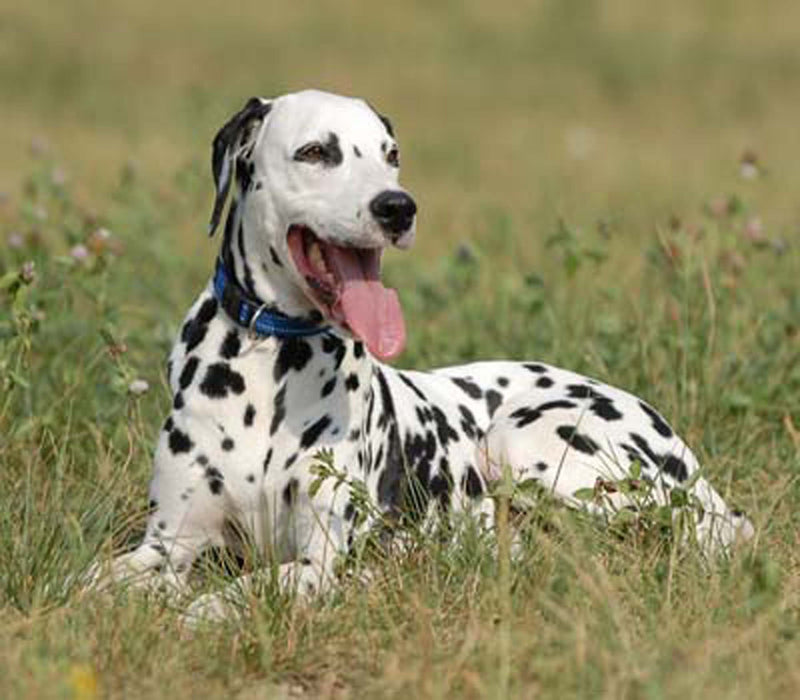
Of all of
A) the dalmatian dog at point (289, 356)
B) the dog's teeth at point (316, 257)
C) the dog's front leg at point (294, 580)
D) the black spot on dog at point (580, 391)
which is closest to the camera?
the dog's front leg at point (294, 580)

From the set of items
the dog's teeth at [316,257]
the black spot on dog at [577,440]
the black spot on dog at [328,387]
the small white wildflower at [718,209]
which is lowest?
the black spot on dog at [577,440]

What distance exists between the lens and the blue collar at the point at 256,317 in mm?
5211

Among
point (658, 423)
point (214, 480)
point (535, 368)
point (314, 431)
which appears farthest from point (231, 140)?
point (658, 423)

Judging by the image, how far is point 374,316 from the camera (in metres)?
4.96

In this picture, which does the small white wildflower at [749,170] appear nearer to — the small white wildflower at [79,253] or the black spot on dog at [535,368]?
the black spot on dog at [535,368]

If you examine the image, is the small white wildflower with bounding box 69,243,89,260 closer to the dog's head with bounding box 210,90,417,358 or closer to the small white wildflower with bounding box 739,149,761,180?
the dog's head with bounding box 210,90,417,358

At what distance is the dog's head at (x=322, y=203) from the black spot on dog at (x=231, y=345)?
185mm

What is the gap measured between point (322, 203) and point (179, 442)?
841 mm

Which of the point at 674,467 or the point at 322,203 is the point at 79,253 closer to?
the point at 322,203

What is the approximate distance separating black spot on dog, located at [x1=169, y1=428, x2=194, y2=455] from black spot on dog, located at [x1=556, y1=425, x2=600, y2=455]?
1344 mm

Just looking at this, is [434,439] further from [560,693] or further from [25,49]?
[25,49]

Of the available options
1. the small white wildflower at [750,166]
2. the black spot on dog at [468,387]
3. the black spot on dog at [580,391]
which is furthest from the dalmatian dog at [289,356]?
the small white wildflower at [750,166]

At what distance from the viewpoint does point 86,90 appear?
16.9 m

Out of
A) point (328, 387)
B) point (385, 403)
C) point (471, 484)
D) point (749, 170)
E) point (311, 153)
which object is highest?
point (311, 153)
